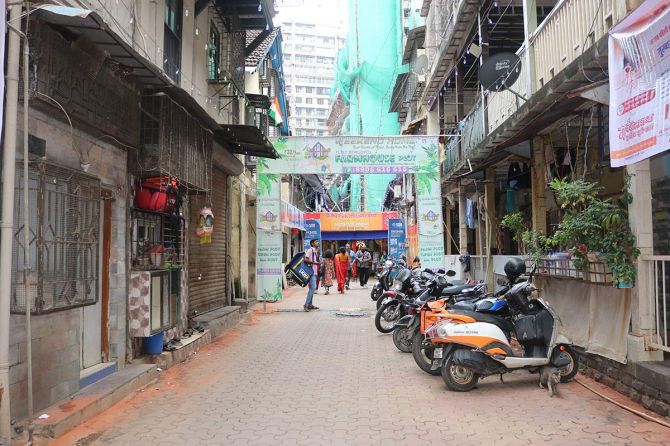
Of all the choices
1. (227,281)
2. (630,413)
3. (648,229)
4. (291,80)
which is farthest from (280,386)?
(291,80)

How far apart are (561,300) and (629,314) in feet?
5.63

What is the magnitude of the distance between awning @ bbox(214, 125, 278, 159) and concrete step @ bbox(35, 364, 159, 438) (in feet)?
15.5

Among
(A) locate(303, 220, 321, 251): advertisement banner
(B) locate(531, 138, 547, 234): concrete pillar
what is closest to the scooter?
(B) locate(531, 138, 547, 234): concrete pillar

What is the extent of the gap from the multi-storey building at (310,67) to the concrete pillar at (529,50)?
88661 millimetres

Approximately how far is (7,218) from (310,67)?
10171 cm

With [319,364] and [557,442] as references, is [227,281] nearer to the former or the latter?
[319,364]

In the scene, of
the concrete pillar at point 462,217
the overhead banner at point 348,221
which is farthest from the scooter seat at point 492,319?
the overhead banner at point 348,221

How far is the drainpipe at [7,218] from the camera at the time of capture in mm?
3857

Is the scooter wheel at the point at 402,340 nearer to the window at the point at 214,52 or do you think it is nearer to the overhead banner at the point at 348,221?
the window at the point at 214,52

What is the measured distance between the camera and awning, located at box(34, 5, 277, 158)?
4246 mm

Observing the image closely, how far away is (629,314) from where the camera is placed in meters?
5.44

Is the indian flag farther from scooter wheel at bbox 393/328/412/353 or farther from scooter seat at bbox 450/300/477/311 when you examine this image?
scooter seat at bbox 450/300/477/311

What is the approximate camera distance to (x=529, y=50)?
8547 mm

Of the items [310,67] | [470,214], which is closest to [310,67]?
[310,67]
